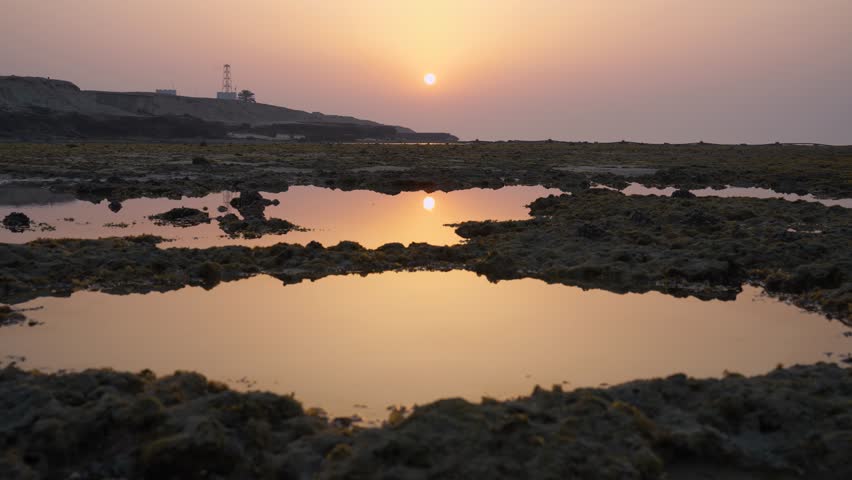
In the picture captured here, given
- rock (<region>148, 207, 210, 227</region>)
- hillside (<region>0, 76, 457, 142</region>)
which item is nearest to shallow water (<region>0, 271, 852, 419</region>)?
rock (<region>148, 207, 210, 227</region>)

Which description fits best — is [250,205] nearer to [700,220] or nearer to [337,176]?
[337,176]

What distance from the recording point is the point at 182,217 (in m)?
21.2

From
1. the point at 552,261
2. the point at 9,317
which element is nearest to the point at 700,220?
the point at 552,261

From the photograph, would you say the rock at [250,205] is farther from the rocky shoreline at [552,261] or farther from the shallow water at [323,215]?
the rocky shoreline at [552,261]

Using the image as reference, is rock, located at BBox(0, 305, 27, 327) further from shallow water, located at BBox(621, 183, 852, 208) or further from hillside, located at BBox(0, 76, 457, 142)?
hillside, located at BBox(0, 76, 457, 142)

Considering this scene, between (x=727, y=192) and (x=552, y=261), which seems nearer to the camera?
(x=552, y=261)

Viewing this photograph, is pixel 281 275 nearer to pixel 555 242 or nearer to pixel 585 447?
pixel 555 242

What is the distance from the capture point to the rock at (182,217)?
20.4 metres

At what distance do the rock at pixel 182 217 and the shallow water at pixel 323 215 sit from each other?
0.42 m

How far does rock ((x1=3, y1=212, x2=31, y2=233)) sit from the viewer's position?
19.1m

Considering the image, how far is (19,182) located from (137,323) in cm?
2706

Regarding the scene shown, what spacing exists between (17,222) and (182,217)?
4.40m

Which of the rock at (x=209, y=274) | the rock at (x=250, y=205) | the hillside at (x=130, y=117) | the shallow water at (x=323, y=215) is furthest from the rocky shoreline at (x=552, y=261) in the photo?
the hillside at (x=130, y=117)

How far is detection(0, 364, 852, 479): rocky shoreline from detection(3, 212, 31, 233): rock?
14.0 metres
